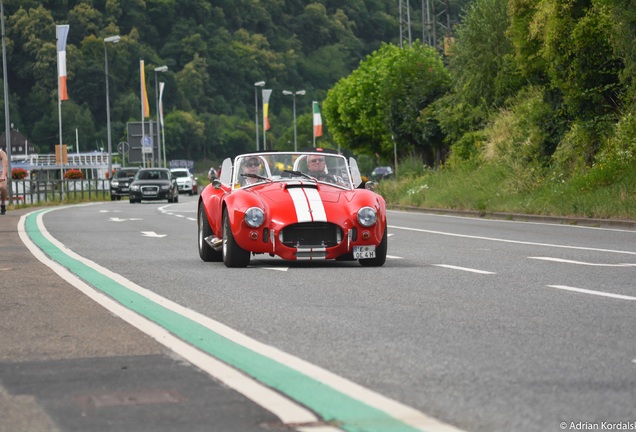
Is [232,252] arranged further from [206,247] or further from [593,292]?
[593,292]

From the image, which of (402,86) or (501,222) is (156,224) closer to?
(501,222)

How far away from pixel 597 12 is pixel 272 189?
20.0 meters

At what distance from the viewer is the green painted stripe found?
6082mm

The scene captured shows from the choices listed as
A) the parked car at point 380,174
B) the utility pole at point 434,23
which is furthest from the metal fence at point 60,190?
the utility pole at point 434,23

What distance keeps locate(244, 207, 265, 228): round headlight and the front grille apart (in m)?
0.28

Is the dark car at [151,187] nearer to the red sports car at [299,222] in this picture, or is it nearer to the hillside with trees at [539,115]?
the hillside with trees at [539,115]

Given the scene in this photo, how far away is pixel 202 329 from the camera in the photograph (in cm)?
961

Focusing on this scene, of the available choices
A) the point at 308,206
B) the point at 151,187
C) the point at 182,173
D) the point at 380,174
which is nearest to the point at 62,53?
the point at 151,187

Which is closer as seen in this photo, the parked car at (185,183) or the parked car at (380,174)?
the parked car at (380,174)

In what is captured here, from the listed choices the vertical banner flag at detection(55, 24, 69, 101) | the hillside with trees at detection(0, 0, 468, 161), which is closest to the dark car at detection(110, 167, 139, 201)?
the vertical banner flag at detection(55, 24, 69, 101)

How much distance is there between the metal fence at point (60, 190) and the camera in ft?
199

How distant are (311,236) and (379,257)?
90 centimetres

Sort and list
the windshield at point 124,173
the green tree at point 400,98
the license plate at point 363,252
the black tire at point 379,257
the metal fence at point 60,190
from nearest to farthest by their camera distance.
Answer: the license plate at point 363,252 < the black tire at point 379,257 < the metal fence at point 60,190 < the green tree at point 400,98 < the windshield at point 124,173

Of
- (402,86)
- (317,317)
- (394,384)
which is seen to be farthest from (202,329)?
(402,86)
